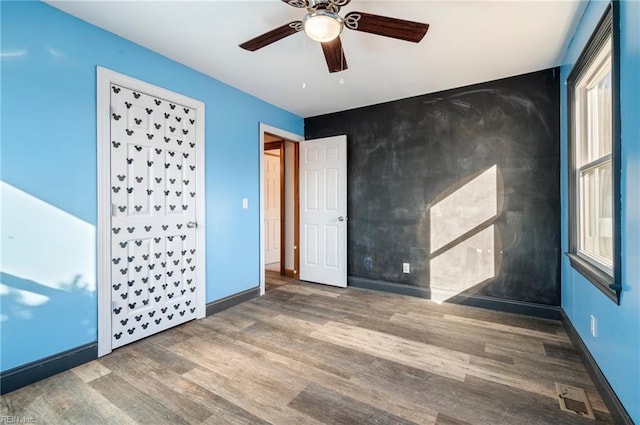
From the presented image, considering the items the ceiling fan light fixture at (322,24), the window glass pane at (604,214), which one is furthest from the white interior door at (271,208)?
the window glass pane at (604,214)

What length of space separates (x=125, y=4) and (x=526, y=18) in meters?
2.80

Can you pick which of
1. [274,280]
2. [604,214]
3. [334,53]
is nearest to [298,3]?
[334,53]

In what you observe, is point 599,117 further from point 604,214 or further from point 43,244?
point 43,244

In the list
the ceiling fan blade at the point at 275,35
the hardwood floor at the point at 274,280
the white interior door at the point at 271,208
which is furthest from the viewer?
the white interior door at the point at 271,208

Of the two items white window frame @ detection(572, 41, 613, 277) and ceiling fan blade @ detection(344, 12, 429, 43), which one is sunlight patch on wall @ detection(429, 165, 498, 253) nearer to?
white window frame @ detection(572, 41, 613, 277)

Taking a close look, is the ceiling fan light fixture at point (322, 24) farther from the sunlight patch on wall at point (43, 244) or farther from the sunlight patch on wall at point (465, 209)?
the sunlight patch on wall at point (465, 209)

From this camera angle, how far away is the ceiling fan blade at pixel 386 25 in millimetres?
1645

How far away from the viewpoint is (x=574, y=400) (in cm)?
166

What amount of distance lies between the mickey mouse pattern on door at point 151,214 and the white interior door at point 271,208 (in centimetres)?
285

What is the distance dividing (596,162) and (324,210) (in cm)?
286

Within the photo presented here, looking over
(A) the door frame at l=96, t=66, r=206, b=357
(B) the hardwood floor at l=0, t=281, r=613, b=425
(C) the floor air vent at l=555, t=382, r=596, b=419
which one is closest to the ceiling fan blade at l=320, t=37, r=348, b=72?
(A) the door frame at l=96, t=66, r=206, b=357

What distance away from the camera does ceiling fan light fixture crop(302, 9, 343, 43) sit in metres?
1.58

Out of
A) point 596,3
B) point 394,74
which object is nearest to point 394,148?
point 394,74

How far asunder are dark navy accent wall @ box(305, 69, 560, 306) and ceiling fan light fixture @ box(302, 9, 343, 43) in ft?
7.15
